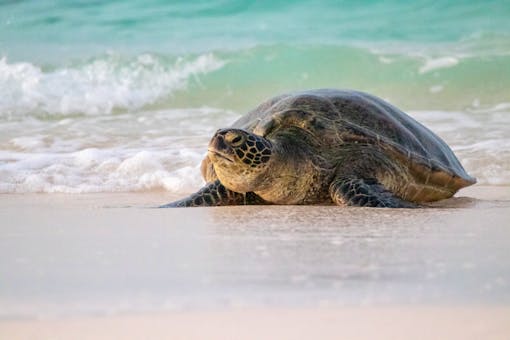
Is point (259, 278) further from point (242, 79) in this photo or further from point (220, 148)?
point (242, 79)

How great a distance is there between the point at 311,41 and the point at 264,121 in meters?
12.0

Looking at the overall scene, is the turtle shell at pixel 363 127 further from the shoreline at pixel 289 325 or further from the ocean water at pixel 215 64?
the ocean water at pixel 215 64

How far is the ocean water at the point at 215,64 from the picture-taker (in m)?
10.4

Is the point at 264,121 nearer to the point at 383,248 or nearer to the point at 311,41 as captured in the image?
the point at 383,248

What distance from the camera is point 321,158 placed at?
4.00 meters

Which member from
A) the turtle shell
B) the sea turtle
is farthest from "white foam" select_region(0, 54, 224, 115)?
the sea turtle

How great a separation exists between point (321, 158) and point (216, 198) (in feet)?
2.08

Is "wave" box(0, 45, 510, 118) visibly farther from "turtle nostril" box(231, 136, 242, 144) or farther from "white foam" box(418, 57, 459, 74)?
"turtle nostril" box(231, 136, 242, 144)

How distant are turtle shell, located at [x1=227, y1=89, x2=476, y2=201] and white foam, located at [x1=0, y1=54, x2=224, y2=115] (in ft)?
29.0

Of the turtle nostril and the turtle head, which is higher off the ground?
the turtle nostril

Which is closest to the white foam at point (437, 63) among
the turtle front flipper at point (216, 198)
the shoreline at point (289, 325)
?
the turtle front flipper at point (216, 198)

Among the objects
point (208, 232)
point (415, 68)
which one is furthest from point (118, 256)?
point (415, 68)

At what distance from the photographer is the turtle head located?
356cm

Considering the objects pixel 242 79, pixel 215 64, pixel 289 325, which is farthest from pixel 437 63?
pixel 289 325
